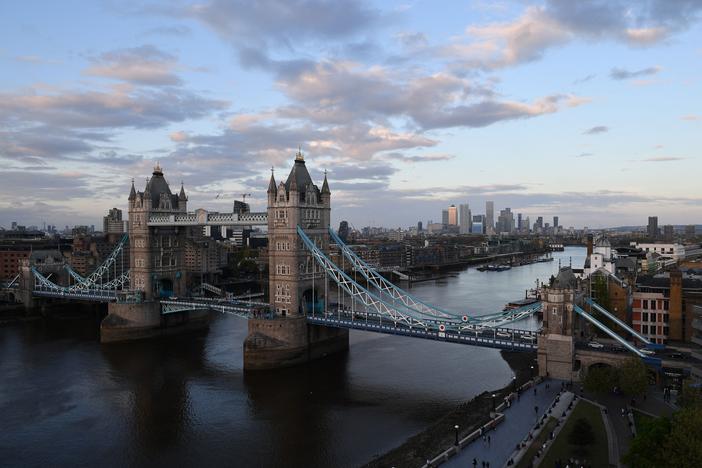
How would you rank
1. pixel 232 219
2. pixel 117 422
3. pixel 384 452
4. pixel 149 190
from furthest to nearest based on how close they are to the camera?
pixel 149 190
pixel 232 219
pixel 117 422
pixel 384 452

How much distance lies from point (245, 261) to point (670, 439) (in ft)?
452

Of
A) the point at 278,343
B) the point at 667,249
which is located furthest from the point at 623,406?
the point at 667,249

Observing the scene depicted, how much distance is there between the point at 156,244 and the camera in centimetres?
7756

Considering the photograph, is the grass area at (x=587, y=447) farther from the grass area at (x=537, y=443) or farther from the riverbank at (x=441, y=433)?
the riverbank at (x=441, y=433)

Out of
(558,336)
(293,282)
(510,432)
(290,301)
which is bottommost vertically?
(510,432)

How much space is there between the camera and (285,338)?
5800cm

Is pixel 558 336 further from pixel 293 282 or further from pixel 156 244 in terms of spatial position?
pixel 156 244

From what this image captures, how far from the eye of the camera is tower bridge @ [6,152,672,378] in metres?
49.3

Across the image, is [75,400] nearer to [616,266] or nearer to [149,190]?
[149,190]

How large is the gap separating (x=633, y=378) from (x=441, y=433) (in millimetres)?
13690

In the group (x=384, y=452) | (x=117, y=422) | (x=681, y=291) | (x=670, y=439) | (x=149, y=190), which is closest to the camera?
(x=670, y=439)

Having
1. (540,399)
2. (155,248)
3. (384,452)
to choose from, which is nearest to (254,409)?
(384,452)

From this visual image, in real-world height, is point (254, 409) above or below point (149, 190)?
below

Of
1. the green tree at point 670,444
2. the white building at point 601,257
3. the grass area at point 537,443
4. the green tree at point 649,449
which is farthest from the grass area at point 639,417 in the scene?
the white building at point 601,257
